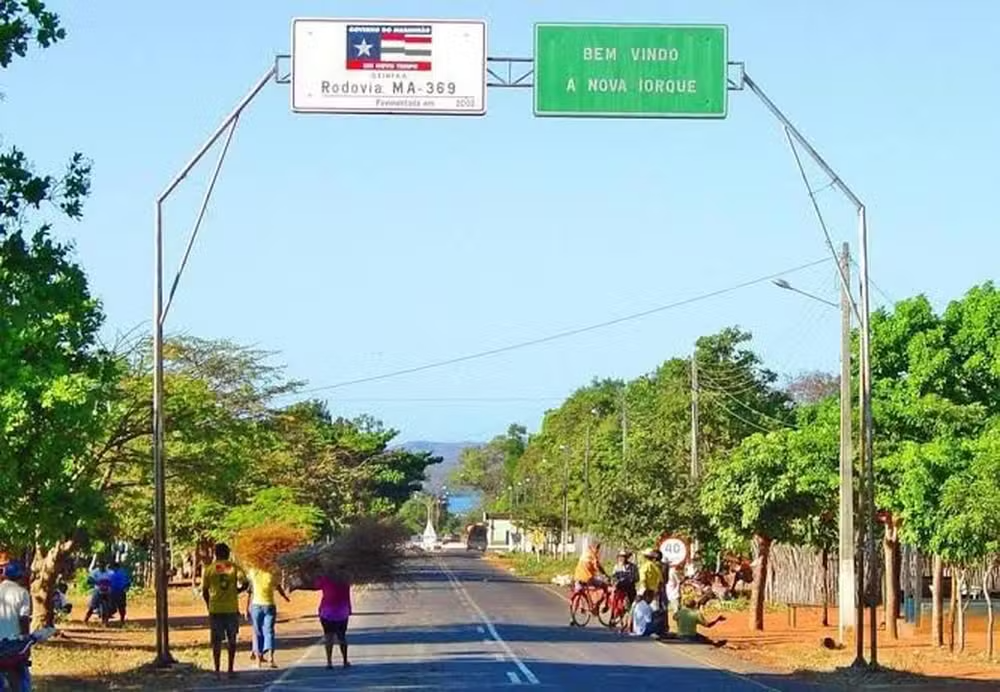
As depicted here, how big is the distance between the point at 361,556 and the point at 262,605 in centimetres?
183

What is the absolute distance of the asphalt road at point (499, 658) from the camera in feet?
78.1

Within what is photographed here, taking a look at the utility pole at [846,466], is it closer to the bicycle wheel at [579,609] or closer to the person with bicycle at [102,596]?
the bicycle wheel at [579,609]

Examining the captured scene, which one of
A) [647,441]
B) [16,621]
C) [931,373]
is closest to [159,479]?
[16,621]

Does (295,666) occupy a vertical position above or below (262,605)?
below

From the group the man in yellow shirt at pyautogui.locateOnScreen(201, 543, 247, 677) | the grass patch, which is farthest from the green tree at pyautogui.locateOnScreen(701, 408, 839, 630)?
the grass patch

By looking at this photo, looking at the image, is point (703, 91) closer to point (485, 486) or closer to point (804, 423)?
point (804, 423)

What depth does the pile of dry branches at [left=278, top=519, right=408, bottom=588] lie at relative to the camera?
2561cm

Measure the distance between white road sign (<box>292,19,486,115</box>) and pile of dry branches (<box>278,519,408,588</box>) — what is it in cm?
766

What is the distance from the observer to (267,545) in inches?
1047

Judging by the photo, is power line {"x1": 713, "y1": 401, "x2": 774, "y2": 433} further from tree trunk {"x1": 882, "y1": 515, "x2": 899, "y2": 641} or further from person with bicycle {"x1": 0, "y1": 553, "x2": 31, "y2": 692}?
person with bicycle {"x1": 0, "y1": 553, "x2": 31, "y2": 692}

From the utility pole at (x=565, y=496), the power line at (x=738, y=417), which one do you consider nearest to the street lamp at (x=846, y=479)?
the power line at (x=738, y=417)

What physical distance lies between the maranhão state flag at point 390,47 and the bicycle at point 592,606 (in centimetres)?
2192

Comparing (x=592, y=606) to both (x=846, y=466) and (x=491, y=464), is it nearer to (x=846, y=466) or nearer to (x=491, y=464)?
(x=846, y=466)

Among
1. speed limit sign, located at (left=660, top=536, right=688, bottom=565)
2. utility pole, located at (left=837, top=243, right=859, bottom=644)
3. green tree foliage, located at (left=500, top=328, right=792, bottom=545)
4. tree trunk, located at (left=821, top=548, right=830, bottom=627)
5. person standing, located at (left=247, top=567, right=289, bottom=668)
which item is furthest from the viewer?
green tree foliage, located at (left=500, top=328, right=792, bottom=545)
